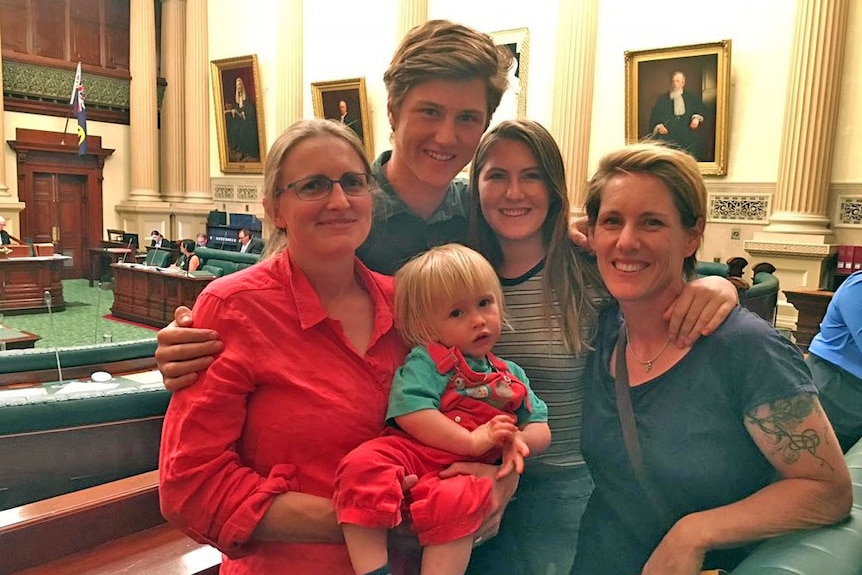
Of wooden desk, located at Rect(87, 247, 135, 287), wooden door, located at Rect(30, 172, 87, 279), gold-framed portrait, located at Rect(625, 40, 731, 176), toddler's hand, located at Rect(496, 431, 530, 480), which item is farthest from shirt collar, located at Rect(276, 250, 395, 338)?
wooden door, located at Rect(30, 172, 87, 279)

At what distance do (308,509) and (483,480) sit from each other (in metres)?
0.37

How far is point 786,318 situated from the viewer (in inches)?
326

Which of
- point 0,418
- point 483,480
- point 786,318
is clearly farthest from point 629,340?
point 786,318

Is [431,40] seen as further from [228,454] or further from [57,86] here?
[57,86]

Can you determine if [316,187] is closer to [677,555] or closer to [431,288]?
[431,288]

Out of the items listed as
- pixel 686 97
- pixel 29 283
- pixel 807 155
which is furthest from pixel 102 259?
pixel 807 155

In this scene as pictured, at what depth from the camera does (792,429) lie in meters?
1.40

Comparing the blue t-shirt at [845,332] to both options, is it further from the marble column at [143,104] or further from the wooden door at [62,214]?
the marble column at [143,104]

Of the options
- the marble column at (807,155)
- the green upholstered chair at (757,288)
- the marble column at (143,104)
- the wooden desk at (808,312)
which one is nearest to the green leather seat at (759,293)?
the green upholstered chair at (757,288)

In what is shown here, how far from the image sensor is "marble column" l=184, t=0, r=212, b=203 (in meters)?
15.5

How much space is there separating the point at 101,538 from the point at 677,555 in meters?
1.70

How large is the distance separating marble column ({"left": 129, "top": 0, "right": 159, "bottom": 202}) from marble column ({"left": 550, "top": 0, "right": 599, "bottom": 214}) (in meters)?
10.0

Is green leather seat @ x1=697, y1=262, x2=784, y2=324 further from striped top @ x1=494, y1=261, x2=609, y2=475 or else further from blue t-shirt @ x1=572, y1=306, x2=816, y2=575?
blue t-shirt @ x1=572, y1=306, x2=816, y2=575

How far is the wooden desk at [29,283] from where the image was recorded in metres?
10.6
